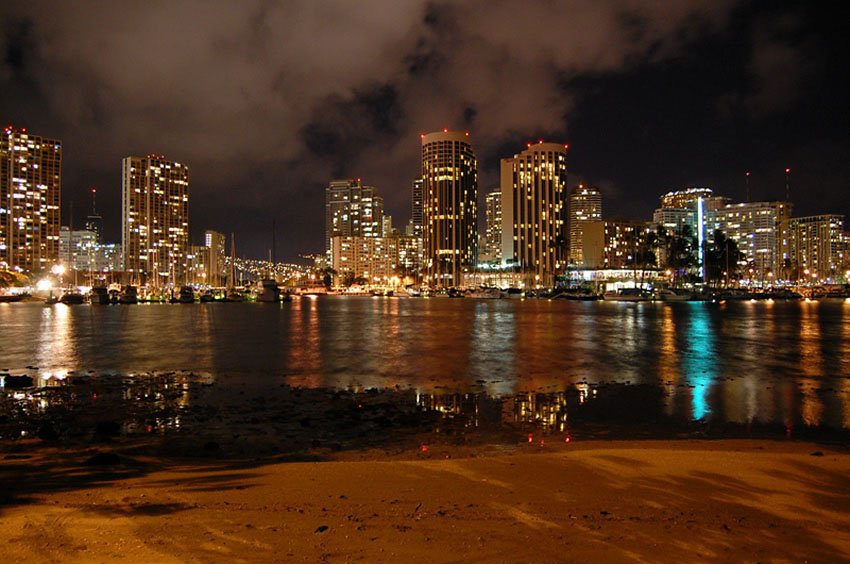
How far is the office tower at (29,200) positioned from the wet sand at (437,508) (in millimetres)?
200047

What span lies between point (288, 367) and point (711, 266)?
476 feet

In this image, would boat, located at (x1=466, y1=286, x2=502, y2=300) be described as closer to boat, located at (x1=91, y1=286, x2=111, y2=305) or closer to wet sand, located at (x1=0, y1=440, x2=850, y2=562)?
boat, located at (x1=91, y1=286, x2=111, y2=305)

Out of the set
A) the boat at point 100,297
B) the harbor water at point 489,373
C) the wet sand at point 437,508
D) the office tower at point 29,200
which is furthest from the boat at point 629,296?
the office tower at point 29,200

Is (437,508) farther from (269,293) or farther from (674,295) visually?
(674,295)

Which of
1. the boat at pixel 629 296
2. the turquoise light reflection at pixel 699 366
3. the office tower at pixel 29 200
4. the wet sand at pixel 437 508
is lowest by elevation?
the turquoise light reflection at pixel 699 366

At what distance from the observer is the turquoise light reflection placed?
1480 cm

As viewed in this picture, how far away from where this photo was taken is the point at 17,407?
13.7m

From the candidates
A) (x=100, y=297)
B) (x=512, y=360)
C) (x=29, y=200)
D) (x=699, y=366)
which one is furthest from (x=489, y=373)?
(x=29, y=200)

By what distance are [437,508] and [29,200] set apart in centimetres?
21348

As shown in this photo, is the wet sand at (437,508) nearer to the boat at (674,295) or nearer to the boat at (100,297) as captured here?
the boat at (100,297)

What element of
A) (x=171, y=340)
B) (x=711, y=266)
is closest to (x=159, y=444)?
(x=171, y=340)

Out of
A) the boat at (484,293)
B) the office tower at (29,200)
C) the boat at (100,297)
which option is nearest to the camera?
the boat at (100,297)

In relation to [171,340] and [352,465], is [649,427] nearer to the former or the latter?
[352,465]

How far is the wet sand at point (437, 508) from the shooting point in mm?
5258
